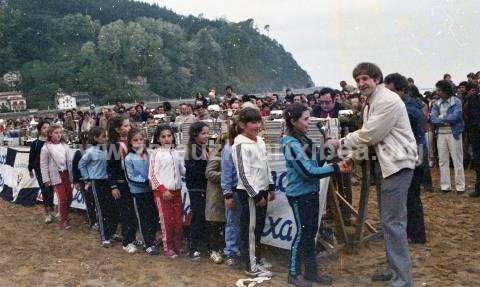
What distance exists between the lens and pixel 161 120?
10.6 metres

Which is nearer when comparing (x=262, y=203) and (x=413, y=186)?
(x=262, y=203)

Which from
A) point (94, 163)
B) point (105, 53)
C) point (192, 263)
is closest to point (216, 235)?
point (192, 263)

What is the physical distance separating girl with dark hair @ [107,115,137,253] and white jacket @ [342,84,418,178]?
3.64 metres

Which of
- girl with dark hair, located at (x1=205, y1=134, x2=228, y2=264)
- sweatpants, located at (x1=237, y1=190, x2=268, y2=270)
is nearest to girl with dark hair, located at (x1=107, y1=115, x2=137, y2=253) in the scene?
girl with dark hair, located at (x1=205, y1=134, x2=228, y2=264)

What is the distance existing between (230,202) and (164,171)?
3.77 ft

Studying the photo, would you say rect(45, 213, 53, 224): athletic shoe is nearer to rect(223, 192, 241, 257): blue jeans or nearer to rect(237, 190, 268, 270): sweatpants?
rect(223, 192, 241, 257): blue jeans

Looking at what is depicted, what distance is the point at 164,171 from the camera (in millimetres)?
6168

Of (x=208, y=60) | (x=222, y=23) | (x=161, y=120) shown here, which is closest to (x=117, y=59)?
(x=208, y=60)

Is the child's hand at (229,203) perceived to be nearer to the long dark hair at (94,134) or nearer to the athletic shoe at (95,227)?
the long dark hair at (94,134)

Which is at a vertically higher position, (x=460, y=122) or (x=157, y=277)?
(x=460, y=122)

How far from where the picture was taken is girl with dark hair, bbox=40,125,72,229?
831 centimetres

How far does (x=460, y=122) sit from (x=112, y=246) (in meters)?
6.39

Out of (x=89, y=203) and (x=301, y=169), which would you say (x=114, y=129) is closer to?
(x=89, y=203)

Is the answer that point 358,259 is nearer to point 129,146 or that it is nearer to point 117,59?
point 129,146
